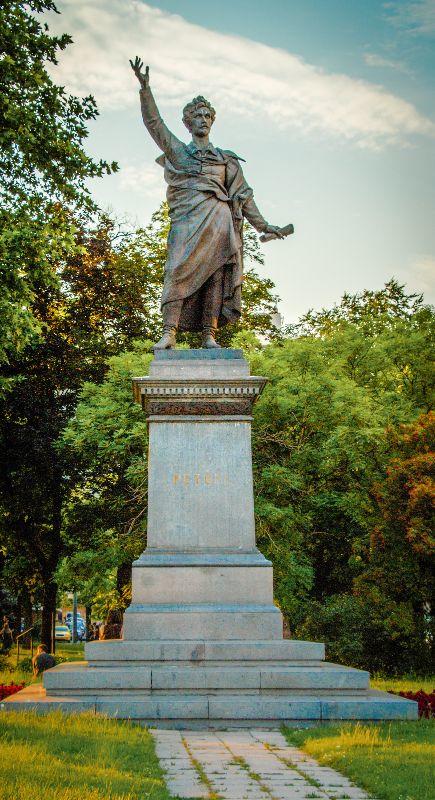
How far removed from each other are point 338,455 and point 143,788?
52.2 ft

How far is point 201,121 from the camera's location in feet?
39.5

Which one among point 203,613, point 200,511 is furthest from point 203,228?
point 203,613

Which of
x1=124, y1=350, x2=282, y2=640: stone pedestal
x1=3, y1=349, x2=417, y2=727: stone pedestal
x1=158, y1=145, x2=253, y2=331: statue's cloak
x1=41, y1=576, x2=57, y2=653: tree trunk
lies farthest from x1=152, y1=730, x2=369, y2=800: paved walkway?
x1=41, y1=576, x2=57, y2=653: tree trunk

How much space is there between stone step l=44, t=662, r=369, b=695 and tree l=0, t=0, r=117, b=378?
8332 millimetres

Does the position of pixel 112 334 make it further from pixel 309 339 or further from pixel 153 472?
pixel 153 472

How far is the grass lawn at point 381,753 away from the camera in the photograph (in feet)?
18.5

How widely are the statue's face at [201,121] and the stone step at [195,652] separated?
705 centimetres

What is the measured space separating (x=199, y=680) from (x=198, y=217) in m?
6.32

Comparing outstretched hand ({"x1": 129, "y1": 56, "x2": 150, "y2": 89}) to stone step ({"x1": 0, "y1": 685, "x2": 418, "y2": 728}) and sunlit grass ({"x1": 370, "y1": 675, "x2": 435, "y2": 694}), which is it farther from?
sunlit grass ({"x1": 370, "y1": 675, "x2": 435, "y2": 694})

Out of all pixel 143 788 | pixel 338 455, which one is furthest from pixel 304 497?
pixel 143 788

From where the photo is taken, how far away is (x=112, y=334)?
26.5m

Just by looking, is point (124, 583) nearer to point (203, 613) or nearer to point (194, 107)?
point (203, 613)

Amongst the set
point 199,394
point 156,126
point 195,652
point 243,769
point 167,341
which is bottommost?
point 243,769

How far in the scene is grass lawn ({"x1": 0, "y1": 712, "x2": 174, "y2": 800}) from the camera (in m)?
5.16
